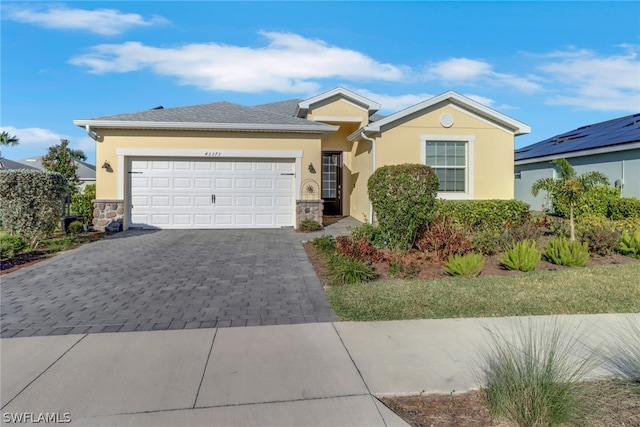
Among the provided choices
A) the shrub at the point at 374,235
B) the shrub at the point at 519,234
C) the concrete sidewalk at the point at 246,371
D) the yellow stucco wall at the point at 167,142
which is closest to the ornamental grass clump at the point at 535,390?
the concrete sidewalk at the point at 246,371

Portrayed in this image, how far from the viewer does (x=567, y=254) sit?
880cm

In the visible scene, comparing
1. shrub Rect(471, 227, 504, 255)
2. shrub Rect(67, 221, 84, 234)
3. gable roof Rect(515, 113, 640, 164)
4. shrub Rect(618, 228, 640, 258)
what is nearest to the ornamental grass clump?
shrub Rect(471, 227, 504, 255)

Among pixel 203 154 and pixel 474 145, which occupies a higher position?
pixel 474 145

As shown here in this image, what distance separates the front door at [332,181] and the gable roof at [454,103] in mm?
3985

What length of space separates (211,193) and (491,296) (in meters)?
10.6

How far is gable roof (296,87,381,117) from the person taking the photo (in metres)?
17.3

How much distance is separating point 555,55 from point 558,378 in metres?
14.1

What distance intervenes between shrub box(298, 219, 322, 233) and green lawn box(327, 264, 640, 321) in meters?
6.96

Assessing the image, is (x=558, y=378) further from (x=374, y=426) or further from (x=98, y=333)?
(x=98, y=333)

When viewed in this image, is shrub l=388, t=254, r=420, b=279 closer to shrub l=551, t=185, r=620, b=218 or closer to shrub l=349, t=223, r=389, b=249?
shrub l=349, t=223, r=389, b=249

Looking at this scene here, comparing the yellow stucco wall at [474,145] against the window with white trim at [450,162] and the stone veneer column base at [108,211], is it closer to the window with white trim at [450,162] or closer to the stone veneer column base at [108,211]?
the window with white trim at [450,162]

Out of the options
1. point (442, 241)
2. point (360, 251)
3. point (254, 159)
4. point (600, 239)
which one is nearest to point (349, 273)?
Answer: point (360, 251)

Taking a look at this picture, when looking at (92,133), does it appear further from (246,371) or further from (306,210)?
(246,371)

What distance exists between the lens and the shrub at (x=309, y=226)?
14188 mm
